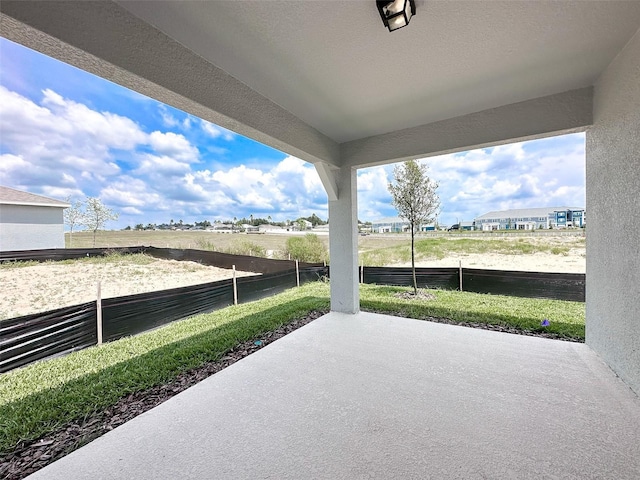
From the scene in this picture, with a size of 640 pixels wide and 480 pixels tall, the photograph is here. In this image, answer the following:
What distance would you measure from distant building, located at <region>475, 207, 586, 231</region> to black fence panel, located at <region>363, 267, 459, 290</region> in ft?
4.64

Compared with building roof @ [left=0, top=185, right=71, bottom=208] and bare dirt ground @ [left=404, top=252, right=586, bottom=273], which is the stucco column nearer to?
bare dirt ground @ [left=404, top=252, right=586, bottom=273]

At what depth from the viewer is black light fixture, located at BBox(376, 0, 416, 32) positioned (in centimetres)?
139

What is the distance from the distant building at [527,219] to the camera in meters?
4.57

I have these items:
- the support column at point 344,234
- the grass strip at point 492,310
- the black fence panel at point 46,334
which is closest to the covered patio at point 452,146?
the grass strip at point 492,310

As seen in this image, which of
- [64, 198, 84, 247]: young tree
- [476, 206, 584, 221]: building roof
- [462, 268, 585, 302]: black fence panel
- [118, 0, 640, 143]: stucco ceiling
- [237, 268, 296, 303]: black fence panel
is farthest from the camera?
[476, 206, 584, 221]: building roof

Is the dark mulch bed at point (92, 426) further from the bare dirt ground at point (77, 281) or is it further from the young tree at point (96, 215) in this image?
the young tree at point (96, 215)

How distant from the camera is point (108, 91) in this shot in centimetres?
406

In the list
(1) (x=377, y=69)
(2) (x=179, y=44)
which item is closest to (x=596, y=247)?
(1) (x=377, y=69)

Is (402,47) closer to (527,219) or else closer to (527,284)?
(527,284)

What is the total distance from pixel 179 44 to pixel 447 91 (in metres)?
2.22

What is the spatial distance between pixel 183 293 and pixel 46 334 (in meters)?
1.46

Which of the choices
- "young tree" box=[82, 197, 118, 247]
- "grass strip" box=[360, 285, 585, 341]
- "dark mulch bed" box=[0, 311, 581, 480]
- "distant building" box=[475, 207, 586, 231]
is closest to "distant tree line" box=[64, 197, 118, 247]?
"young tree" box=[82, 197, 118, 247]

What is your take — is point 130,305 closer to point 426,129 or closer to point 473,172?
point 426,129

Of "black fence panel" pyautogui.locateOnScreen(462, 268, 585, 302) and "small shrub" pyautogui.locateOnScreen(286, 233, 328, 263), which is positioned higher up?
"small shrub" pyautogui.locateOnScreen(286, 233, 328, 263)
